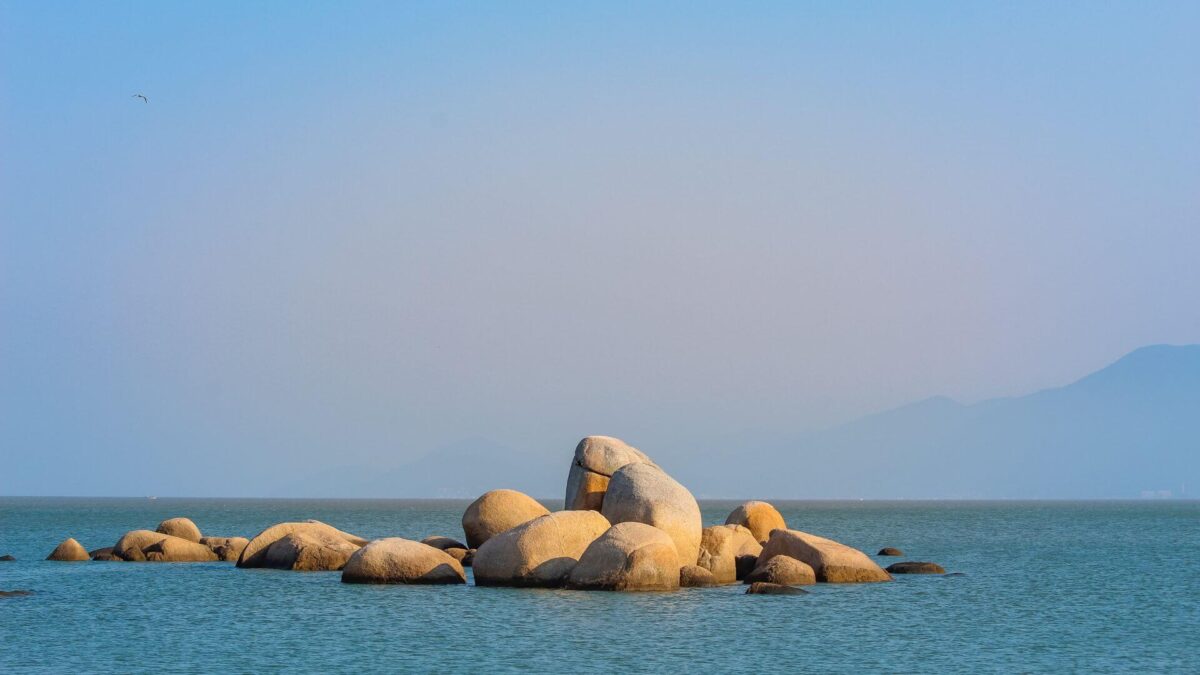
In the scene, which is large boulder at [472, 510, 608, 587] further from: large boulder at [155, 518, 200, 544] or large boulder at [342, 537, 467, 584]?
large boulder at [155, 518, 200, 544]

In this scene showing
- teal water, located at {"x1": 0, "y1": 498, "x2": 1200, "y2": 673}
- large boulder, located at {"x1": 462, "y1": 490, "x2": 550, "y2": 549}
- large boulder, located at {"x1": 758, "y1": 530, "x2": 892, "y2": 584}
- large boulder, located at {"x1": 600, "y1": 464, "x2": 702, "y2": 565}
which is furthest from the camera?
large boulder, located at {"x1": 462, "y1": 490, "x2": 550, "y2": 549}

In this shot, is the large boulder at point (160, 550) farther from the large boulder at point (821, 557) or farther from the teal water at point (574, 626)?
the large boulder at point (821, 557)

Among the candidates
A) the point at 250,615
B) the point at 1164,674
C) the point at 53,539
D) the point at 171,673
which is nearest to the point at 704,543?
the point at 250,615

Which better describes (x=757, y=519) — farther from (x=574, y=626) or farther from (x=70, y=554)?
(x=70, y=554)

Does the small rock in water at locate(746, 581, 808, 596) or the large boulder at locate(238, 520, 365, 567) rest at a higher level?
the large boulder at locate(238, 520, 365, 567)

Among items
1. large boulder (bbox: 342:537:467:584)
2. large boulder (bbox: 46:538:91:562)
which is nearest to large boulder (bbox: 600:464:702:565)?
large boulder (bbox: 342:537:467:584)

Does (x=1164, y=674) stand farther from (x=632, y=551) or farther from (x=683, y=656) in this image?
(x=632, y=551)

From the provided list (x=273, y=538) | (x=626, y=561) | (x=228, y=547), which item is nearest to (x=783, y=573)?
(x=626, y=561)

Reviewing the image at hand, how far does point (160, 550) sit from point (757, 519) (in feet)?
76.5

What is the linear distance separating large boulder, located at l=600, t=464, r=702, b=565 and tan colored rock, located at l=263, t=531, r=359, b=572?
10.6 meters

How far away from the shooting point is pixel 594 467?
148 feet

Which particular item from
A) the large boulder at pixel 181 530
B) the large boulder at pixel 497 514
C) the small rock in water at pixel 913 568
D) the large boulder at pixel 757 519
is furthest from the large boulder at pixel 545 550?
the large boulder at pixel 181 530

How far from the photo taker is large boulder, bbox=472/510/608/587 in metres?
39.0

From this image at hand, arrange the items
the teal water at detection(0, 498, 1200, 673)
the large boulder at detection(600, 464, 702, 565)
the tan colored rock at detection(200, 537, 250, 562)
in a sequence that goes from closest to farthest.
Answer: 1. the teal water at detection(0, 498, 1200, 673)
2. the large boulder at detection(600, 464, 702, 565)
3. the tan colored rock at detection(200, 537, 250, 562)
